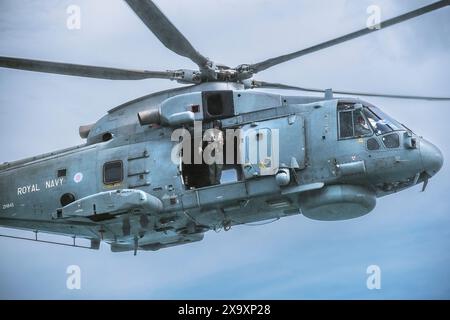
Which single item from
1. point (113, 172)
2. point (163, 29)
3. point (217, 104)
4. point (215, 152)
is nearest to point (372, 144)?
point (215, 152)

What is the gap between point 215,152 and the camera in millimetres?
14219

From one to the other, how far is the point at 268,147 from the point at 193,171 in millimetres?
1524

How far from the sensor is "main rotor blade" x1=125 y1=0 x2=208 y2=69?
12.9 m

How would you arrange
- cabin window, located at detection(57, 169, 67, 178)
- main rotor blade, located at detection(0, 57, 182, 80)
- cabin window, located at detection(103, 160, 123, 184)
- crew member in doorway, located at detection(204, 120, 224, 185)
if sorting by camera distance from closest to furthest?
crew member in doorway, located at detection(204, 120, 224, 185)
main rotor blade, located at detection(0, 57, 182, 80)
cabin window, located at detection(103, 160, 123, 184)
cabin window, located at detection(57, 169, 67, 178)

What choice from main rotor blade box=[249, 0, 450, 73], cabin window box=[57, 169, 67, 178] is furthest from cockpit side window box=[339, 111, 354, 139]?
cabin window box=[57, 169, 67, 178]

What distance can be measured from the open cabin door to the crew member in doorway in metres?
0.41

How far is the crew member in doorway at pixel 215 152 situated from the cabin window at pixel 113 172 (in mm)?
1611

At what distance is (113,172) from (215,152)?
1927 mm

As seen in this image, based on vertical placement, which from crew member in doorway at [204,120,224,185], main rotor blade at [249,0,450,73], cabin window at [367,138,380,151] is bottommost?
cabin window at [367,138,380,151]

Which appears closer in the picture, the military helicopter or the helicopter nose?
the helicopter nose

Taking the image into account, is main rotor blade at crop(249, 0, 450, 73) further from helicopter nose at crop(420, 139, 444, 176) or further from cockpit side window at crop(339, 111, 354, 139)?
helicopter nose at crop(420, 139, 444, 176)

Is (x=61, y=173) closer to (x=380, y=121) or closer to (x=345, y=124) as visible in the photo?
(x=345, y=124)

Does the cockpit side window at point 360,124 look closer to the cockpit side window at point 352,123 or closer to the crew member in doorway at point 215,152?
the cockpit side window at point 352,123

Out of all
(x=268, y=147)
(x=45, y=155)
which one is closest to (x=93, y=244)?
(x=45, y=155)
